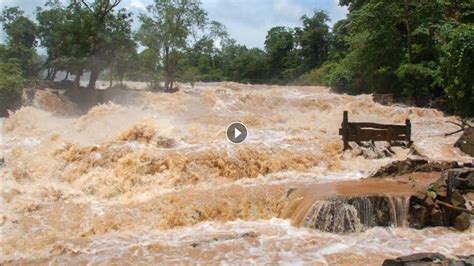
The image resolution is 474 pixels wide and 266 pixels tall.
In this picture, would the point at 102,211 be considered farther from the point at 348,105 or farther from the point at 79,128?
the point at 348,105

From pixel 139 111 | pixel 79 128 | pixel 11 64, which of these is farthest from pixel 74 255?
pixel 11 64

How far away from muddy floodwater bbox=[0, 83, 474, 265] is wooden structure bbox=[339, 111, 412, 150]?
389 mm

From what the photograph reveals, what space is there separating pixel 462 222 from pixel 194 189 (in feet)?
18.5

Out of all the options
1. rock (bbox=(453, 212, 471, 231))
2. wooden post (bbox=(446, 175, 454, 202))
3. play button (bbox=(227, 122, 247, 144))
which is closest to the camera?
rock (bbox=(453, 212, 471, 231))

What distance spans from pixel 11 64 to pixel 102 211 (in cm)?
1439

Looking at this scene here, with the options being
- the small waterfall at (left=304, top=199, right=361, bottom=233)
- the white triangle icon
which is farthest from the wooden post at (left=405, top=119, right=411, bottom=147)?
the small waterfall at (left=304, top=199, right=361, bottom=233)

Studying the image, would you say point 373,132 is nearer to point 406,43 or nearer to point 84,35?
point 406,43

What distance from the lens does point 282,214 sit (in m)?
9.88

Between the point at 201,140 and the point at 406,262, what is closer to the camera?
the point at 406,262

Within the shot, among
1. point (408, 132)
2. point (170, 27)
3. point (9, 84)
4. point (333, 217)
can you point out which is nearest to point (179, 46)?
point (170, 27)

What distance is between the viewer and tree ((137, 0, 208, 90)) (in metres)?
25.2

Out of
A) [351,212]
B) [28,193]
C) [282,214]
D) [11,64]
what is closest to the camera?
[351,212]

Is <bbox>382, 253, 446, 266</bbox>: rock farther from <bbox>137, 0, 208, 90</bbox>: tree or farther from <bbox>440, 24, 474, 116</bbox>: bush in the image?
<bbox>137, 0, 208, 90</bbox>: tree

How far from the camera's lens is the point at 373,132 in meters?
14.3
